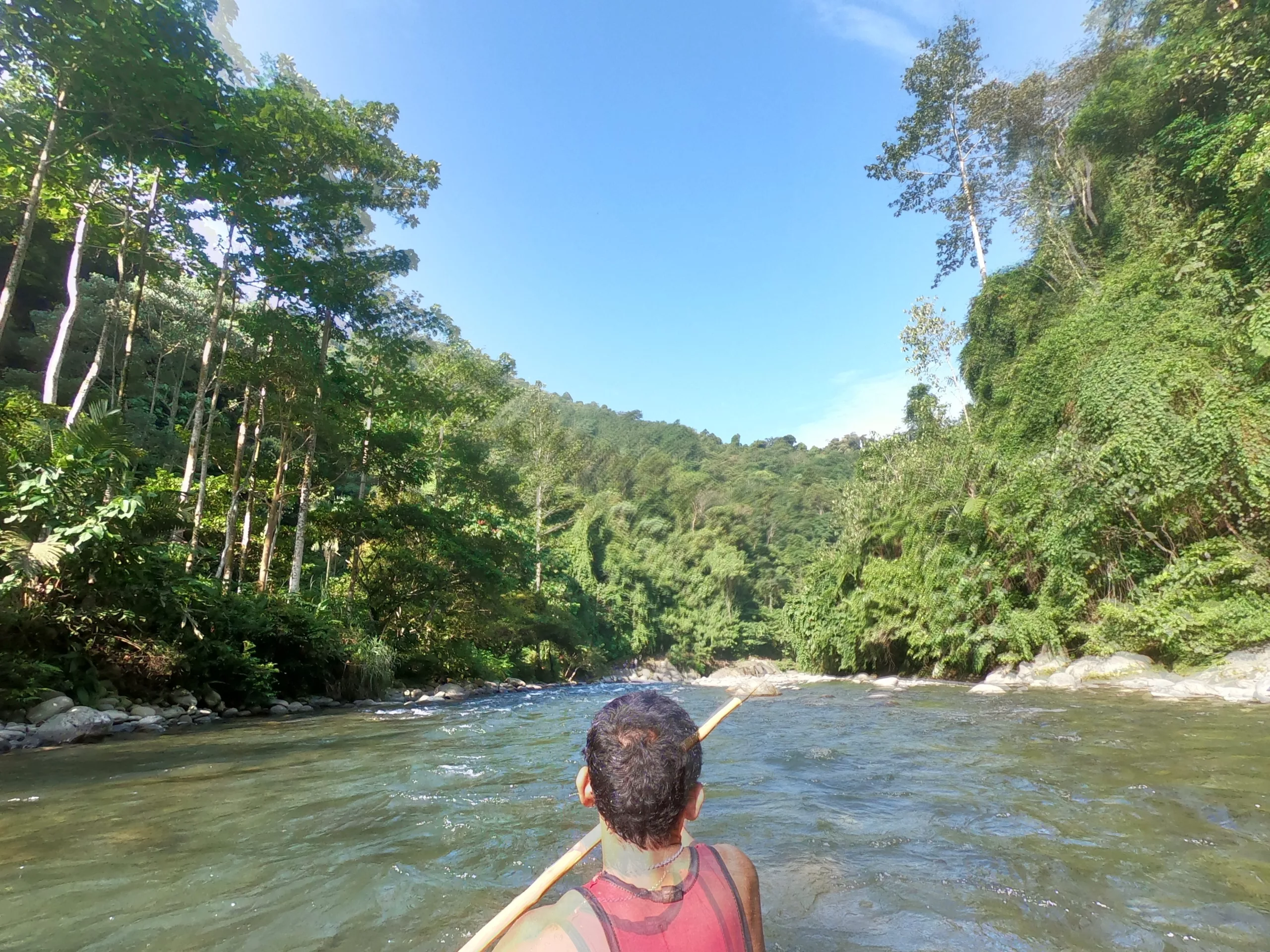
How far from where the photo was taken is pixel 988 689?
37.3 ft

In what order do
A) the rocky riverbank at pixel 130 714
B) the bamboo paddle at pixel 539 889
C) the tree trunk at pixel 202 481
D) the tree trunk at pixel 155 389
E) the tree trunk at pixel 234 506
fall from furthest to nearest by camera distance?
the tree trunk at pixel 155 389
the tree trunk at pixel 234 506
the tree trunk at pixel 202 481
the rocky riverbank at pixel 130 714
the bamboo paddle at pixel 539 889

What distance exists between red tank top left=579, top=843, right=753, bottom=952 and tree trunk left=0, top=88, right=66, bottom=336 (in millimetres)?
9281

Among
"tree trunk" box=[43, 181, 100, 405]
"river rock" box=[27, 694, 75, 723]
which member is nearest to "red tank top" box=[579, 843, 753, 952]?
"river rock" box=[27, 694, 75, 723]

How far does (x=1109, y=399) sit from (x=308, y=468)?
16.0 metres

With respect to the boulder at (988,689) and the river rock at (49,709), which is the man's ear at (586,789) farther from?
the boulder at (988,689)

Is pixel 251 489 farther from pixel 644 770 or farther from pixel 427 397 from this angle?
pixel 644 770

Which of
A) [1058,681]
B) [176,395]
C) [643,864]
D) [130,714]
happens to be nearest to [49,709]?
[130,714]

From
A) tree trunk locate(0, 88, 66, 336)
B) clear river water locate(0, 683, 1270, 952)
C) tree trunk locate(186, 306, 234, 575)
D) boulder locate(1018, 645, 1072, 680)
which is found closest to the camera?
clear river water locate(0, 683, 1270, 952)

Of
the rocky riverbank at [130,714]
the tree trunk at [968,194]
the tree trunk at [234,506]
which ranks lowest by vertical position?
the rocky riverbank at [130,714]

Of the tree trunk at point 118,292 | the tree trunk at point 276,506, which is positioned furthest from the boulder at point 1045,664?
the tree trunk at point 118,292

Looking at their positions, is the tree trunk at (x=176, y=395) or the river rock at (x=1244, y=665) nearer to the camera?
the river rock at (x=1244, y=665)

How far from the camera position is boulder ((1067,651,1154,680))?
10.2 meters

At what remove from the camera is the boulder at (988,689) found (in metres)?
10.9

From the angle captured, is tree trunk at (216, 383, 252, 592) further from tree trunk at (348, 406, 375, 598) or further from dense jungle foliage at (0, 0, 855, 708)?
tree trunk at (348, 406, 375, 598)
